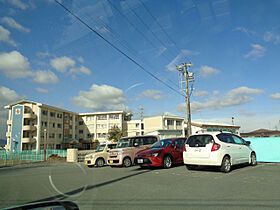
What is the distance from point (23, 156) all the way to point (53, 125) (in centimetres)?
3167

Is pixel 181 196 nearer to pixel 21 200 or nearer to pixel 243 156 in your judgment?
pixel 21 200

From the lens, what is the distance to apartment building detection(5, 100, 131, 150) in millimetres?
49219

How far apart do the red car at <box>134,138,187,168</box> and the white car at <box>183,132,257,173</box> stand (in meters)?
1.31

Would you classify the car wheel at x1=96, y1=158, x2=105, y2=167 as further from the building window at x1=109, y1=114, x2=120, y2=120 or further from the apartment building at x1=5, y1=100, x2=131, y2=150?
the building window at x1=109, y1=114, x2=120, y2=120

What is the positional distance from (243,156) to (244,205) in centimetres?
623

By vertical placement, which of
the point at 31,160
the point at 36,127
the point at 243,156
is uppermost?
the point at 36,127

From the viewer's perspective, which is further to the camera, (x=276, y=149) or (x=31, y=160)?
(x=31, y=160)

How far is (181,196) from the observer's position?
5594 mm

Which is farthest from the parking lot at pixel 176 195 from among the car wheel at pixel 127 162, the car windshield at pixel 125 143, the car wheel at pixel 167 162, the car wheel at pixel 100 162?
the car wheel at pixel 100 162

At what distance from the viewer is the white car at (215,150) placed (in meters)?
8.95

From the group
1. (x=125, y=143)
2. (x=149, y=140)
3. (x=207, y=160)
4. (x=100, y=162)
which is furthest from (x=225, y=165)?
(x=100, y=162)

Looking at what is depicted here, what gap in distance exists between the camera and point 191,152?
9.62 meters

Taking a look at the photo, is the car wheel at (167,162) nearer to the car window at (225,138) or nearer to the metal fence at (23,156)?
the car window at (225,138)

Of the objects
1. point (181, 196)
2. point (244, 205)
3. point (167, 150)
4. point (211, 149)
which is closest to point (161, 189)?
point (181, 196)
